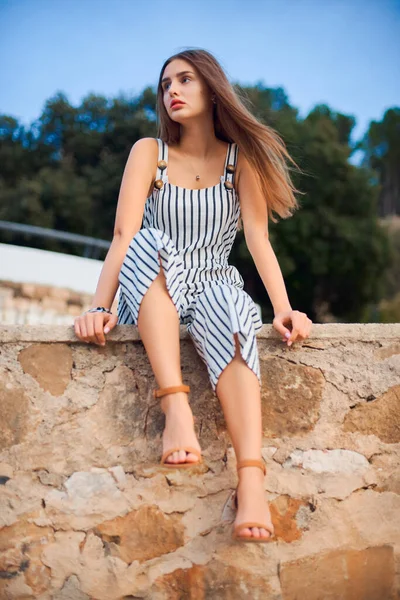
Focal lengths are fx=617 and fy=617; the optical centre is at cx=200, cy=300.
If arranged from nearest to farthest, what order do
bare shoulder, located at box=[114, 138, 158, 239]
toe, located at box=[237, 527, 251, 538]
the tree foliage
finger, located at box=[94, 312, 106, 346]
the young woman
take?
toe, located at box=[237, 527, 251, 538] → the young woman → finger, located at box=[94, 312, 106, 346] → bare shoulder, located at box=[114, 138, 158, 239] → the tree foliage

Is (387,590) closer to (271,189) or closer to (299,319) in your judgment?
(299,319)

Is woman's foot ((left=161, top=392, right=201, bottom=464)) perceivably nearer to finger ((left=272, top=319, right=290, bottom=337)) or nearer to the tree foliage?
finger ((left=272, top=319, right=290, bottom=337))

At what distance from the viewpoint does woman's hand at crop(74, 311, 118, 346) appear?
1.65 meters

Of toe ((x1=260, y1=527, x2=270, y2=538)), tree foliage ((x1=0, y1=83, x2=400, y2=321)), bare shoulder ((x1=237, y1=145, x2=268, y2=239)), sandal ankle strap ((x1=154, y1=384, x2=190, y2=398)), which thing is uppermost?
tree foliage ((x1=0, y1=83, x2=400, y2=321))

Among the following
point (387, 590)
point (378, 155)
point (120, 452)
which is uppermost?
point (378, 155)

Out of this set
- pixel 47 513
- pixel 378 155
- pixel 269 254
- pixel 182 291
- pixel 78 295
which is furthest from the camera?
pixel 378 155

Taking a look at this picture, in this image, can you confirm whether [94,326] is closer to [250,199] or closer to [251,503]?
[251,503]

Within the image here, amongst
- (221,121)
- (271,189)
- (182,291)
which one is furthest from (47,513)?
(221,121)

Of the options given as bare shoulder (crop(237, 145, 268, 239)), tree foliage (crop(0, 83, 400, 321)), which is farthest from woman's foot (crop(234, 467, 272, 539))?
tree foliage (crop(0, 83, 400, 321))

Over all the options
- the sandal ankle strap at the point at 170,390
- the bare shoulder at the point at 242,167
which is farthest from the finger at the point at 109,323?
the bare shoulder at the point at 242,167

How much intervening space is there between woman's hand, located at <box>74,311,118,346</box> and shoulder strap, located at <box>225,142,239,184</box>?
684mm

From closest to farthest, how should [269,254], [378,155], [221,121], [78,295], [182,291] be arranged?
[182,291] < [269,254] < [221,121] < [78,295] < [378,155]

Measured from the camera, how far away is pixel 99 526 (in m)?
1.63

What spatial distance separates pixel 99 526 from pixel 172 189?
1.04 m
